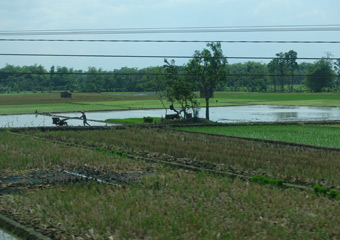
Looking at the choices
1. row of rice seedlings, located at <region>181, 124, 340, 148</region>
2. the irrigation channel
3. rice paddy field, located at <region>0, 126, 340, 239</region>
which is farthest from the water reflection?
the irrigation channel

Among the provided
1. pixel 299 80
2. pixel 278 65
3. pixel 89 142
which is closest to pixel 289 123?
pixel 89 142

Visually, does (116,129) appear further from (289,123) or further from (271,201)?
(271,201)

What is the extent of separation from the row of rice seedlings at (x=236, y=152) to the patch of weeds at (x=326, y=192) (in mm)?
1153

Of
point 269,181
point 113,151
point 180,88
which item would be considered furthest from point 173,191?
point 180,88

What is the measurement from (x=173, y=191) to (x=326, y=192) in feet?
13.6

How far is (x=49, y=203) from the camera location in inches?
494

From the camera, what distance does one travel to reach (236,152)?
22.4 meters

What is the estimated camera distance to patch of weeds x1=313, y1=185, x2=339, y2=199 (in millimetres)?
13211

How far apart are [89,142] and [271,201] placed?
15909mm

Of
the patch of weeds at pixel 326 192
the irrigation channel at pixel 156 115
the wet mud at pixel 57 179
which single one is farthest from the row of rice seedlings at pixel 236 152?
the irrigation channel at pixel 156 115

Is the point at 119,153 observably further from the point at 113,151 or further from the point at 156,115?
the point at 156,115

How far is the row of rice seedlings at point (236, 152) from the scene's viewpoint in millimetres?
16969

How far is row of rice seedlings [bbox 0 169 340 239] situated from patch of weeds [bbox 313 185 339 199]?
0.46 m

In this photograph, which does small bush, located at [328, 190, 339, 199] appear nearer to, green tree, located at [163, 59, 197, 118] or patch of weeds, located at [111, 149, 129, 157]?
patch of weeds, located at [111, 149, 129, 157]
